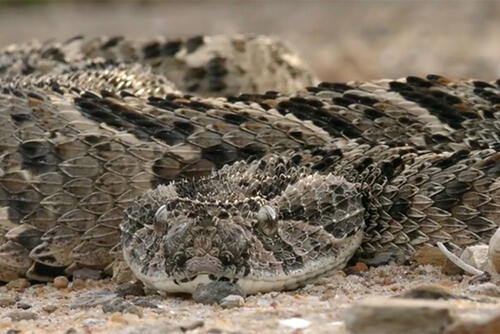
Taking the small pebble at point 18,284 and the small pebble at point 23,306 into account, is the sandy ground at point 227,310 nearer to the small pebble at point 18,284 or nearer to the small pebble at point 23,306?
the small pebble at point 23,306

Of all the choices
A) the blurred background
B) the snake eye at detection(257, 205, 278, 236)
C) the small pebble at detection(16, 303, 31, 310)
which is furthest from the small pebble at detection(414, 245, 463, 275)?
the blurred background

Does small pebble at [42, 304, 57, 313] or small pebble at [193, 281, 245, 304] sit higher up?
small pebble at [193, 281, 245, 304]

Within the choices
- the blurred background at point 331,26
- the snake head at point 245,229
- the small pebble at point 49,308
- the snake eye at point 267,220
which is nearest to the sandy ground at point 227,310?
the small pebble at point 49,308

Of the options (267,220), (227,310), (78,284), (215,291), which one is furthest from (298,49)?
(227,310)

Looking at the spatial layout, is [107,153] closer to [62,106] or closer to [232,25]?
[62,106]

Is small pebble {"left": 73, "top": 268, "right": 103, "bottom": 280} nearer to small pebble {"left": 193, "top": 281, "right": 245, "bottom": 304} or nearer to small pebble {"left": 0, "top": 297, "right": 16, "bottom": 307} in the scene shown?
small pebble {"left": 0, "top": 297, "right": 16, "bottom": 307}

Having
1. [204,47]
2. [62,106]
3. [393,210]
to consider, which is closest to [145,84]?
[204,47]
